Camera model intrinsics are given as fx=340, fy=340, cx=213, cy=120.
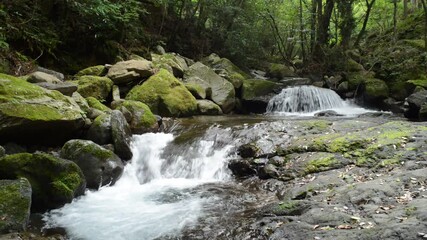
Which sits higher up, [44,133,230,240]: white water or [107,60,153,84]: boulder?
[107,60,153,84]: boulder

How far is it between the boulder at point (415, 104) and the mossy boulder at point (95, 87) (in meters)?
10.4

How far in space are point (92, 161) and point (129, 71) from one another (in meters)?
5.44

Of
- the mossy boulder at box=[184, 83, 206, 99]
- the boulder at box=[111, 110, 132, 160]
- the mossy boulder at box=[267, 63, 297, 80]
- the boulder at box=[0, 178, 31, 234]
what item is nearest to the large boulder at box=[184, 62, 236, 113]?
the mossy boulder at box=[184, 83, 206, 99]

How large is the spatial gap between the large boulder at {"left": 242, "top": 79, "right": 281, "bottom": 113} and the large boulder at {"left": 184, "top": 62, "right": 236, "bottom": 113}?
111cm

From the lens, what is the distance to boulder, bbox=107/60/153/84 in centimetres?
Answer: 1160

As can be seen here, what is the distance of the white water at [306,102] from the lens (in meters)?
15.5

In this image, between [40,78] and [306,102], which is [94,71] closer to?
[40,78]

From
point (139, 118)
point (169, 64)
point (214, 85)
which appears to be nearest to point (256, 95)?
point (214, 85)

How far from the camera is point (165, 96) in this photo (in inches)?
463

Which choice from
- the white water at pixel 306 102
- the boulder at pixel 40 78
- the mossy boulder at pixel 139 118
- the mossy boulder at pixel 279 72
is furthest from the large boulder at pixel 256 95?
the boulder at pixel 40 78

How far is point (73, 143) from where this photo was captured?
7.17 metres

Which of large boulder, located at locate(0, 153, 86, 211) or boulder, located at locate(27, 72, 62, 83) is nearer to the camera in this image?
large boulder, located at locate(0, 153, 86, 211)

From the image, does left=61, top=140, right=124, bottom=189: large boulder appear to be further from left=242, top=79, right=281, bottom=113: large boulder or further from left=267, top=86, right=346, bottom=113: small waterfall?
left=267, top=86, right=346, bottom=113: small waterfall

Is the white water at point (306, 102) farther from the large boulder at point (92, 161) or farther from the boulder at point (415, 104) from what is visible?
the large boulder at point (92, 161)
